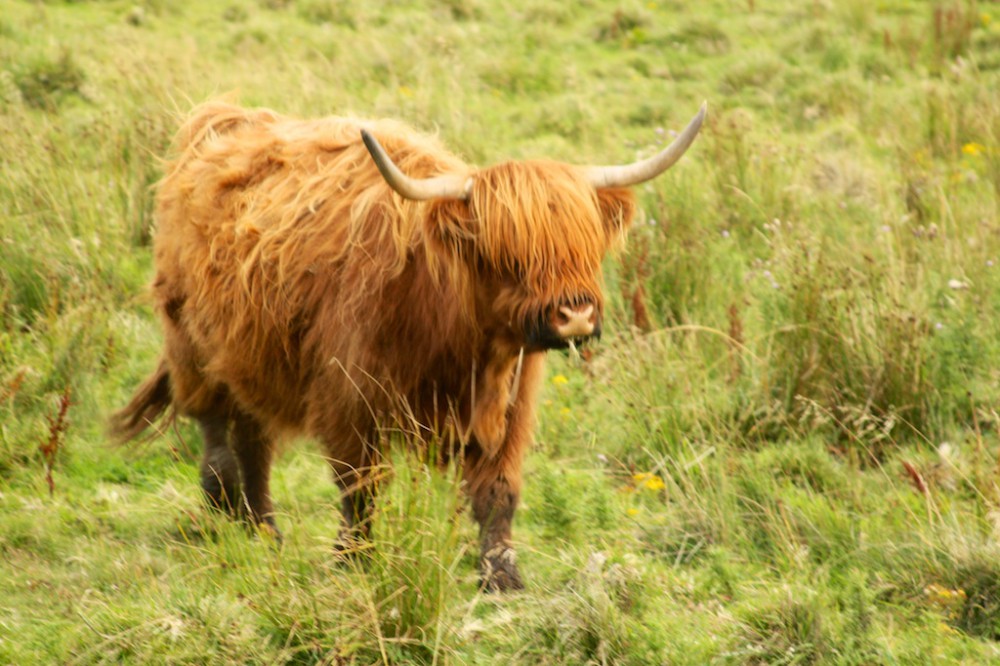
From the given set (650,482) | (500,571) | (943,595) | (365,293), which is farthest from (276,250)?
(943,595)

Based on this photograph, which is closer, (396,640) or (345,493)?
(396,640)

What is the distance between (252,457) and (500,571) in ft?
3.97

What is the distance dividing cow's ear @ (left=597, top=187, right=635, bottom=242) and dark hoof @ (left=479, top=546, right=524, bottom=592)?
3.12ft

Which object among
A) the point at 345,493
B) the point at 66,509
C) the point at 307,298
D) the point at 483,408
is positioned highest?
the point at 307,298

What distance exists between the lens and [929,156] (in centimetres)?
752

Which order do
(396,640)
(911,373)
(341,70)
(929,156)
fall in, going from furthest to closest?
(341,70) → (929,156) → (911,373) → (396,640)

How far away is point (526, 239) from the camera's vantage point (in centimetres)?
343

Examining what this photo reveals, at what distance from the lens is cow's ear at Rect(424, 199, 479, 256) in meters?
3.50

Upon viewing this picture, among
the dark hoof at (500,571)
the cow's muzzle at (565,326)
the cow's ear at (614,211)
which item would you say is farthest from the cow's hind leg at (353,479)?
the cow's ear at (614,211)

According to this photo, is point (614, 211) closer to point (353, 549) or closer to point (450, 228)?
point (450, 228)

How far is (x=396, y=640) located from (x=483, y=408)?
781 millimetres

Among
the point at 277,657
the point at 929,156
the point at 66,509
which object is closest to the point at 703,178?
the point at 929,156

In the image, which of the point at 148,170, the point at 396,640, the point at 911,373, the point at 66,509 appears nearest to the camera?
the point at 396,640

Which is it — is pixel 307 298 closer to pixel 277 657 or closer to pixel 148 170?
pixel 277 657
